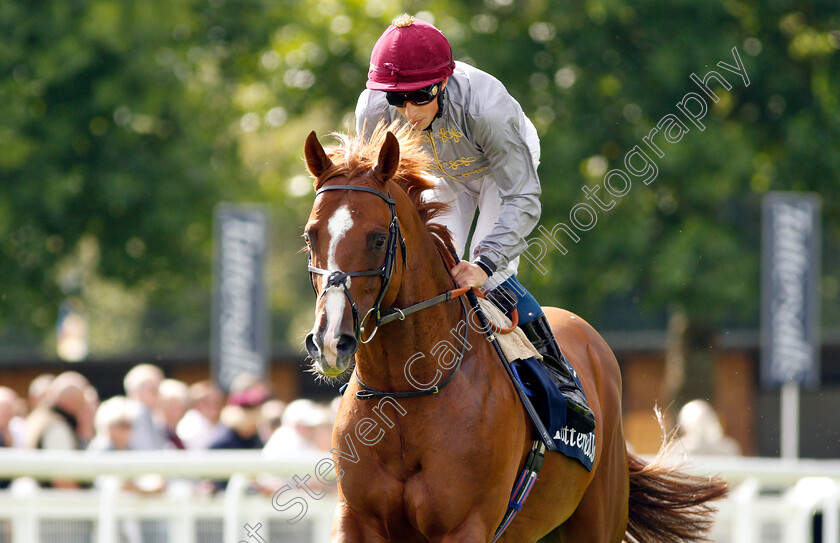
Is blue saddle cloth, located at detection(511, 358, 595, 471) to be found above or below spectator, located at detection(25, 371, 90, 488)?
below

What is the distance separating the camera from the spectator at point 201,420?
9.07 m

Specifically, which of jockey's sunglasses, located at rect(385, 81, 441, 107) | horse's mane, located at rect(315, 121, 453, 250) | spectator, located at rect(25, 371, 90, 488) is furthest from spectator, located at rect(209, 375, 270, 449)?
jockey's sunglasses, located at rect(385, 81, 441, 107)

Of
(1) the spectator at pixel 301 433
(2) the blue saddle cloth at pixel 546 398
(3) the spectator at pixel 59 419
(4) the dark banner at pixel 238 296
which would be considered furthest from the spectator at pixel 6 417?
(2) the blue saddle cloth at pixel 546 398

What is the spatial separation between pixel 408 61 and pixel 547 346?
132cm

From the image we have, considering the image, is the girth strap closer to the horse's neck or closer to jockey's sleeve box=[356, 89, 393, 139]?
the horse's neck

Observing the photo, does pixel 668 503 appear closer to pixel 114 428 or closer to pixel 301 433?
pixel 301 433

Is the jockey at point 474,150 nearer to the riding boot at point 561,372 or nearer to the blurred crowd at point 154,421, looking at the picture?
the riding boot at point 561,372

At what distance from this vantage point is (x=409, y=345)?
3.98 metres

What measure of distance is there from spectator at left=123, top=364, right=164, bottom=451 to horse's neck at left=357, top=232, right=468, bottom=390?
14.3 ft

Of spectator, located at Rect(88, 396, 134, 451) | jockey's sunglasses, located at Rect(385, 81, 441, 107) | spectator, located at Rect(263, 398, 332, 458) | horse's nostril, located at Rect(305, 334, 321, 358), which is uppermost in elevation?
jockey's sunglasses, located at Rect(385, 81, 441, 107)

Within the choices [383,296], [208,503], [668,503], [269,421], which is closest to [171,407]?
[269,421]

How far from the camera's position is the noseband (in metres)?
3.52

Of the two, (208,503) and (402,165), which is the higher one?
(402,165)

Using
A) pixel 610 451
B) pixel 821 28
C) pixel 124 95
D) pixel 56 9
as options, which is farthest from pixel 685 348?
pixel 610 451
